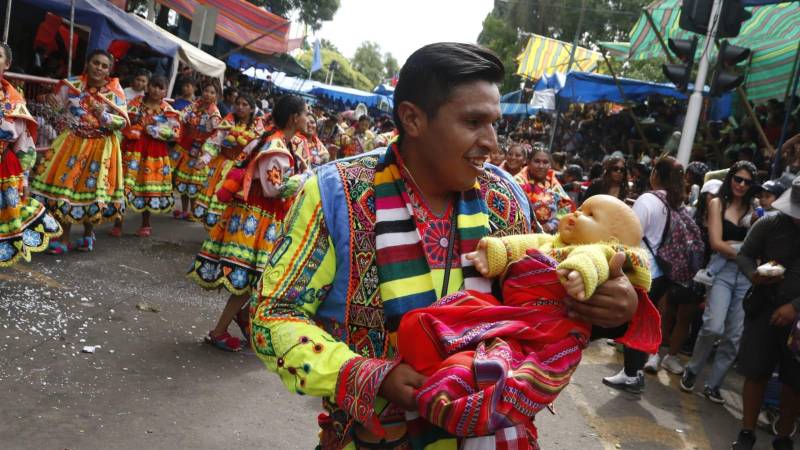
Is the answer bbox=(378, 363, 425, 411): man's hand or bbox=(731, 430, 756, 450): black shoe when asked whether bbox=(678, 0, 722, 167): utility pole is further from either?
bbox=(378, 363, 425, 411): man's hand

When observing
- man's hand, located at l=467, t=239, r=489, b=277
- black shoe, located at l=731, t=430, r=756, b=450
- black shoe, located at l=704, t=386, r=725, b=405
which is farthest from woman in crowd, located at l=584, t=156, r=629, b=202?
man's hand, located at l=467, t=239, r=489, b=277

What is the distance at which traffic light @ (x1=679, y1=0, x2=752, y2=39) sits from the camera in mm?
8141

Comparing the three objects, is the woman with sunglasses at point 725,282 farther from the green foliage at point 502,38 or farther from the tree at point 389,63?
the tree at point 389,63

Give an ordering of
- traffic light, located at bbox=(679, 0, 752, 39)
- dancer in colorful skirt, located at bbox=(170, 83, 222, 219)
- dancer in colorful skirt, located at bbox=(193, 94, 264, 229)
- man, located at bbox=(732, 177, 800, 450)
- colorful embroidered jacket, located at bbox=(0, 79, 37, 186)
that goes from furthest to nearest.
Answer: dancer in colorful skirt, located at bbox=(170, 83, 222, 219) → dancer in colorful skirt, located at bbox=(193, 94, 264, 229) → traffic light, located at bbox=(679, 0, 752, 39) → colorful embroidered jacket, located at bbox=(0, 79, 37, 186) → man, located at bbox=(732, 177, 800, 450)

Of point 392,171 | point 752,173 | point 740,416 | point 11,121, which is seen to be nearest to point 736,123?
point 752,173

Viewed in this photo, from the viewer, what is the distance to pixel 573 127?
21406 millimetres

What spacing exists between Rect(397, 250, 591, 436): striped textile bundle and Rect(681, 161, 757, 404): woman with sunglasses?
4894 millimetres

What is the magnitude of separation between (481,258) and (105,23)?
10724 millimetres

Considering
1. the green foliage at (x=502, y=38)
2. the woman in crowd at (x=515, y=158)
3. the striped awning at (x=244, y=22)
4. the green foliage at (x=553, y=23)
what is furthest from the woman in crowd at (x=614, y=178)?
the green foliage at (x=502, y=38)

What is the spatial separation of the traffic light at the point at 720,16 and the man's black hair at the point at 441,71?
740cm

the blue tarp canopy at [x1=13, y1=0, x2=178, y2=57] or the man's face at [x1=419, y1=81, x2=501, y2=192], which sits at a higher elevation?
the blue tarp canopy at [x1=13, y1=0, x2=178, y2=57]

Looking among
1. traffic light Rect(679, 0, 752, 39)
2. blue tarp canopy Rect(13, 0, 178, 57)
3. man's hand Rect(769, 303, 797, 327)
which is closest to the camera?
man's hand Rect(769, 303, 797, 327)

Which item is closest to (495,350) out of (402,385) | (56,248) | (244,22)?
(402,385)

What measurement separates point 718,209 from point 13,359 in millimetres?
5518
